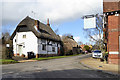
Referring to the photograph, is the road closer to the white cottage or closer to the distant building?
the distant building

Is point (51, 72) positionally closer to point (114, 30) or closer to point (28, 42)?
point (114, 30)

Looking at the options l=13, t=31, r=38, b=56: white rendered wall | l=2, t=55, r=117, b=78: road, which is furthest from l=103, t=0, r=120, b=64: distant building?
l=13, t=31, r=38, b=56: white rendered wall

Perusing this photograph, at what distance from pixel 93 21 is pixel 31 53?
15482 millimetres

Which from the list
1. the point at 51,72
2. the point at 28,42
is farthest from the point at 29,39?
the point at 51,72

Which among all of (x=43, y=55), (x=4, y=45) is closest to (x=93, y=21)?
(x=4, y=45)

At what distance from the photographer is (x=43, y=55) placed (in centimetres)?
3016

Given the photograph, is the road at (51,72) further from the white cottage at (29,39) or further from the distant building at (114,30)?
the white cottage at (29,39)

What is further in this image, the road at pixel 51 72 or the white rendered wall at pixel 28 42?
the white rendered wall at pixel 28 42

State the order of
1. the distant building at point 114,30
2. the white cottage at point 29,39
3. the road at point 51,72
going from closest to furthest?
the road at point 51,72
the distant building at point 114,30
the white cottage at point 29,39

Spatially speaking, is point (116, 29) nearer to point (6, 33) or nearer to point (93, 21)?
point (93, 21)

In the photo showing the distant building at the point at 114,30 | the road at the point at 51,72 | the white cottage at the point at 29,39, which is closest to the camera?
the road at the point at 51,72

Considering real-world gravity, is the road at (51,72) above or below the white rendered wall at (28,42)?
below

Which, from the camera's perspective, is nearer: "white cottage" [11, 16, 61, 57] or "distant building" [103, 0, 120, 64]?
"distant building" [103, 0, 120, 64]

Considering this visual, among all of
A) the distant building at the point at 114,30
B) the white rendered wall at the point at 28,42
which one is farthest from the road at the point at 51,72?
the white rendered wall at the point at 28,42
